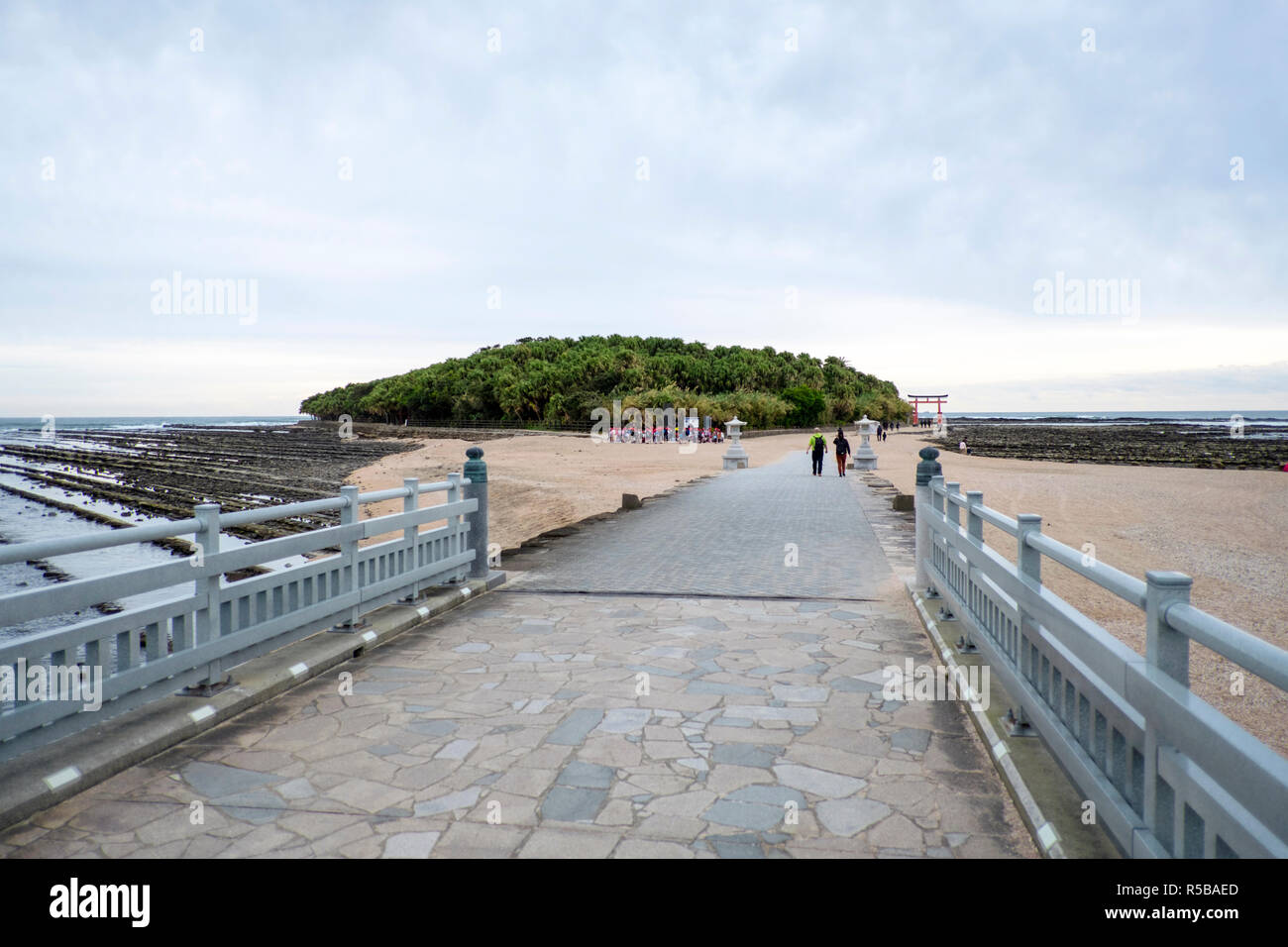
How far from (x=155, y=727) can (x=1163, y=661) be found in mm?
4679

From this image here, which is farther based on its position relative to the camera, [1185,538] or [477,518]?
[1185,538]

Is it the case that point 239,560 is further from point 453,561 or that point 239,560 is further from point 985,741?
point 985,741

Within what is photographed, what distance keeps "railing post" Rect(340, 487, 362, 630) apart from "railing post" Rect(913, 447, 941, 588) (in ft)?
17.0

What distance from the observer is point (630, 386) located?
82250 mm

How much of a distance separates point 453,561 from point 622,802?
16.6ft

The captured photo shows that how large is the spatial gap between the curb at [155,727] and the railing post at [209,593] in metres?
0.14

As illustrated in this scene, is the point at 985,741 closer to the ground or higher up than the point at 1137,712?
closer to the ground

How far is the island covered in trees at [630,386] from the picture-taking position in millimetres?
79500

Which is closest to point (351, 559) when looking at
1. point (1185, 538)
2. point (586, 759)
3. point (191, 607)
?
point (191, 607)

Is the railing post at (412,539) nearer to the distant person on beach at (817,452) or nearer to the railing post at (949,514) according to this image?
the railing post at (949,514)

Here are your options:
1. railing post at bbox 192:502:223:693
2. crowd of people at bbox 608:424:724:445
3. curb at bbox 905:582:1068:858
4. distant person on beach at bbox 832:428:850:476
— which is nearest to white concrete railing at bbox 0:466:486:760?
railing post at bbox 192:502:223:693

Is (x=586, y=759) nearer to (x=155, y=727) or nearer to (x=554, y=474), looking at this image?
(x=155, y=727)

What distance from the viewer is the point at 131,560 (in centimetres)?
1922
